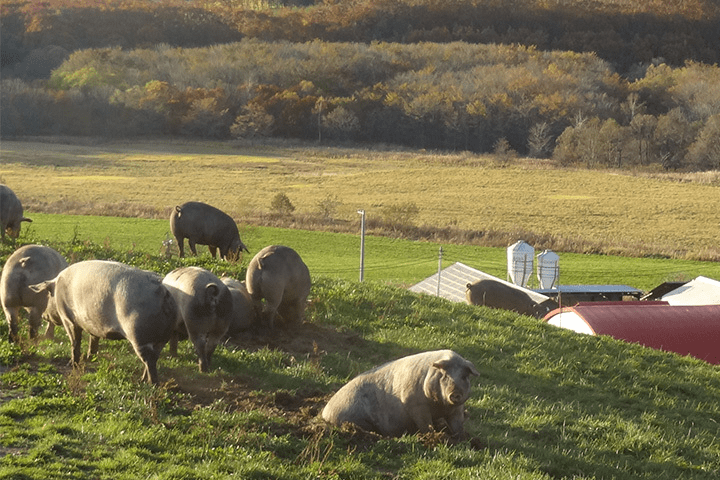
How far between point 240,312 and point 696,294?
69.2 feet

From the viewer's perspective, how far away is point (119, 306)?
1119cm

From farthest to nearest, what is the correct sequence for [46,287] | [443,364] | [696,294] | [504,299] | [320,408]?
[696,294] < [504,299] < [46,287] < [320,408] < [443,364]

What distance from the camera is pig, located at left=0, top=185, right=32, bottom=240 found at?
21219 mm

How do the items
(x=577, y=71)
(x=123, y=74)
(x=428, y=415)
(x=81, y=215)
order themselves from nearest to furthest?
(x=428, y=415) → (x=81, y=215) → (x=123, y=74) → (x=577, y=71)

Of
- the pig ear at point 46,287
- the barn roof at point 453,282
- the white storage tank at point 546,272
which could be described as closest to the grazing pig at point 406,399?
the pig ear at point 46,287

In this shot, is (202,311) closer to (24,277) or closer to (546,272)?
(24,277)

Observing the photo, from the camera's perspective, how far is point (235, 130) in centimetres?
13488

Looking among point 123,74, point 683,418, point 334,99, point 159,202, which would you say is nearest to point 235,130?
point 334,99

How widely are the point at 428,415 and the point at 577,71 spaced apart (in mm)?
190391

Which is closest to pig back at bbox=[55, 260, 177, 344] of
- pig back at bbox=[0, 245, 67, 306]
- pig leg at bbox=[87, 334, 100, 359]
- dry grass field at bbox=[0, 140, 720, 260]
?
pig leg at bbox=[87, 334, 100, 359]

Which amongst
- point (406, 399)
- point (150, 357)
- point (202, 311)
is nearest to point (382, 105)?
point (202, 311)

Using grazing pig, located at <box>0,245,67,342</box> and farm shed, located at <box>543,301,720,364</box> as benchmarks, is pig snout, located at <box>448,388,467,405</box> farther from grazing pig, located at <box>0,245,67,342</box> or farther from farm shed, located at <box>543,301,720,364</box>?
farm shed, located at <box>543,301,720,364</box>

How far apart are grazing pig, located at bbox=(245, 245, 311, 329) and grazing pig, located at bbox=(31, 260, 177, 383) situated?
3.19 meters

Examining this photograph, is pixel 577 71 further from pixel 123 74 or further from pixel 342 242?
pixel 342 242
